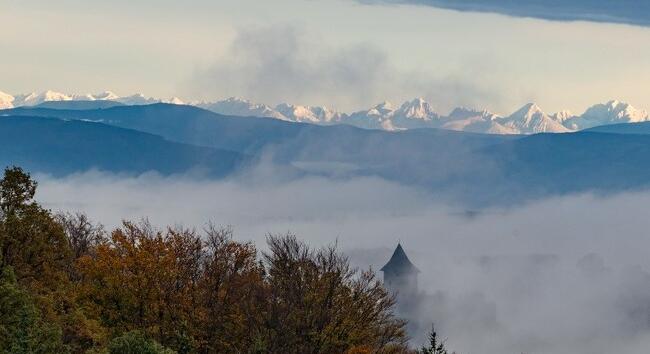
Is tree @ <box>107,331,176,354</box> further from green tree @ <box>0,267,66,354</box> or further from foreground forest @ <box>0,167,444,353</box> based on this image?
foreground forest @ <box>0,167,444,353</box>

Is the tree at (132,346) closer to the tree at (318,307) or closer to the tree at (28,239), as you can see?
the tree at (28,239)

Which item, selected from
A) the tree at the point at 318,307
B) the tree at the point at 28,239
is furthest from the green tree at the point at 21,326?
the tree at the point at 318,307

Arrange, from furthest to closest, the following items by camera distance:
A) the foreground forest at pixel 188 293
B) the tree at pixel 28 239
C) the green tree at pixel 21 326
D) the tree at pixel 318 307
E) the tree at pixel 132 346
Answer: the tree at pixel 318 307, the foreground forest at pixel 188 293, the tree at pixel 28 239, the green tree at pixel 21 326, the tree at pixel 132 346

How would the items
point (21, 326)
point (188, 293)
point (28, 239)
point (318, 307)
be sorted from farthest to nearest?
point (188, 293), point (318, 307), point (28, 239), point (21, 326)

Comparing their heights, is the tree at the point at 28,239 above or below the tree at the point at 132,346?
above

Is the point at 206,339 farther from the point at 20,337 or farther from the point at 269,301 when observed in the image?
the point at 20,337

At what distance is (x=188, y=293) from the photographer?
61312 millimetres

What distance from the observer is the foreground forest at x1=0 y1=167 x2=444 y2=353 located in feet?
171

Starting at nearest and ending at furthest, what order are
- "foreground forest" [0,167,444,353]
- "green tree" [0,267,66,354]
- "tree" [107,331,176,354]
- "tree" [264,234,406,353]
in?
1. "tree" [107,331,176,354]
2. "green tree" [0,267,66,354]
3. "foreground forest" [0,167,444,353]
4. "tree" [264,234,406,353]

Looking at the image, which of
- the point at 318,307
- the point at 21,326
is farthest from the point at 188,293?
the point at 21,326

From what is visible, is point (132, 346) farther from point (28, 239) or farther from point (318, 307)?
point (318, 307)

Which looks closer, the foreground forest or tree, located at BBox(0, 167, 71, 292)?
tree, located at BBox(0, 167, 71, 292)

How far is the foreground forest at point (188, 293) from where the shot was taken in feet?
171

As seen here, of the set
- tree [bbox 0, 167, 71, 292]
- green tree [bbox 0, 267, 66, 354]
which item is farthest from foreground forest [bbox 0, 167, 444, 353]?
green tree [bbox 0, 267, 66, 354]
